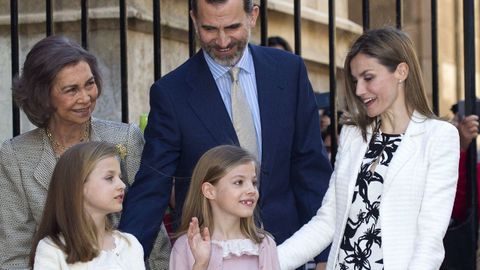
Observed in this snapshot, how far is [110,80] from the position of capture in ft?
25.2

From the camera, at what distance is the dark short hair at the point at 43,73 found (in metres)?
5.28

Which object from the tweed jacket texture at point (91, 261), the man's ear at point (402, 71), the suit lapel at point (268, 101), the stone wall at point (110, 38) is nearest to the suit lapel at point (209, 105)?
the suit lapel at point (268, 101)

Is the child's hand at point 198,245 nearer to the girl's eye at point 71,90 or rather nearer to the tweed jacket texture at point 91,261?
the tweed jacket texture at point 91,261

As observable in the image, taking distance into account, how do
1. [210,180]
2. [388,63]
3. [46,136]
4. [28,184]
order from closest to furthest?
1. [388,63]
2. [210,180]
3. [28,184]
4. [46,136]

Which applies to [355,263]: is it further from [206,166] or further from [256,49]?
[256,49]

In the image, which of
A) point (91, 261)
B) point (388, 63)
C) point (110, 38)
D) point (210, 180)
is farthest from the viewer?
point (110, 38)

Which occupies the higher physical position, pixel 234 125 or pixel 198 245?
pixel 234 125

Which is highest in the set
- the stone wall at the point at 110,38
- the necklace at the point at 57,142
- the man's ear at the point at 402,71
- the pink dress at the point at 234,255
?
the stone wall at the point at 110,38

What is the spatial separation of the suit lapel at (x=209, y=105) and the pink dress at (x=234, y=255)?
45 centimetres

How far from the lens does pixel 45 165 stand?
17.2ft

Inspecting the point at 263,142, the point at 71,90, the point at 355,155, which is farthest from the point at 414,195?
the point at 71,90

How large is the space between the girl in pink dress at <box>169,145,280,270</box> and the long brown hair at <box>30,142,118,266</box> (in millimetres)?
318

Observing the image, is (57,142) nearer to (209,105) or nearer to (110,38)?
(209,105)

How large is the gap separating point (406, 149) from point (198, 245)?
82 cm
